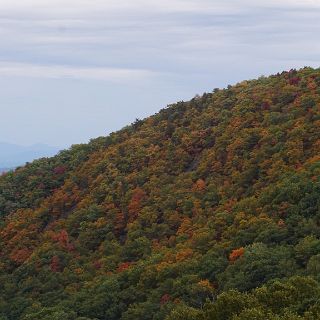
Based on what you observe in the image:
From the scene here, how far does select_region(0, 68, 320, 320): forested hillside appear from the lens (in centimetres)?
3697

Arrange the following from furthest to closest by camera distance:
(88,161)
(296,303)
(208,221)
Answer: (88,161) < (208,221) < (296,303)

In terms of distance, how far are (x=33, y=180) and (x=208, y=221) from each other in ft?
111

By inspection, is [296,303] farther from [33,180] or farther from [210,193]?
[33,180]

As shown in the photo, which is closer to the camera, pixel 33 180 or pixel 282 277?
pixel 282 277

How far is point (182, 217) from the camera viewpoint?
53719 millimetres

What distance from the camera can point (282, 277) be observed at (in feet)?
117

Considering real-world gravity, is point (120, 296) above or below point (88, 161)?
below

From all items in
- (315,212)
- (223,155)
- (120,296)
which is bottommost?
(120,296)

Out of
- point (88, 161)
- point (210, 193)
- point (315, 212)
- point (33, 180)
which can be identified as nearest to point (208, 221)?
point (210, 193)

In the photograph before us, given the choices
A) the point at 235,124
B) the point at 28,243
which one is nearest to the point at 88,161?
the point at 28,243

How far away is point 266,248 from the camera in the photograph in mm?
38375

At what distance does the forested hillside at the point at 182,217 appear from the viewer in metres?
37.0

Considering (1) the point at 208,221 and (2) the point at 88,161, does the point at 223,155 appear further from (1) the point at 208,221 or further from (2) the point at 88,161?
(2) the point at 88,161

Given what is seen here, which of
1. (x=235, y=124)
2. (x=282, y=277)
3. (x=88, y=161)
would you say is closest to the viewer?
(x=282, y=277)
